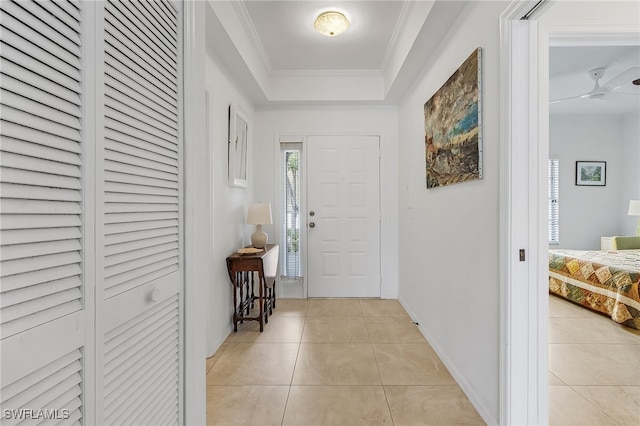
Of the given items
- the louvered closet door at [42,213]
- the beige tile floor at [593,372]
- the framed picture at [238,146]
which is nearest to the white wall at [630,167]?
the beige tile floor at [593,372]

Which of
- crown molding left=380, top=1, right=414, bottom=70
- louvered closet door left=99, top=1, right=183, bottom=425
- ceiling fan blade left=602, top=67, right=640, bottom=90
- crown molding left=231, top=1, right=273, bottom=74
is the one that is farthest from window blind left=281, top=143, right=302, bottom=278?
ceiling fan blade left=602, top=67, right=640, bottom=90

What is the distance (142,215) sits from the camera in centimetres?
94

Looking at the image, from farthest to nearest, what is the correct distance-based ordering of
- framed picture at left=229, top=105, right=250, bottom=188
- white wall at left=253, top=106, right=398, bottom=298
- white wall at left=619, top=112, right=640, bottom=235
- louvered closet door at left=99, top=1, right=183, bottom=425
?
white wall at left=619, top=112, right=640, bottom=235, white wall at left=253, top=106, right=398, bottom=298, framed picture at left=229, top=105, right=250, bottom=188, louvered closet door at left=99, top=1, right=183, bottom=425

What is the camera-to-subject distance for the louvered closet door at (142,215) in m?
0.82

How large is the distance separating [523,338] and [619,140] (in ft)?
19.2

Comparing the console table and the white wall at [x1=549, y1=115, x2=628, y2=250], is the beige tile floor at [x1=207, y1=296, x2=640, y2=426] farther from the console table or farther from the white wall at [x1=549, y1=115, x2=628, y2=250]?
the white wall at [x1=549, y1=115, x2=628, y2=250]

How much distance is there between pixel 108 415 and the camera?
798mm

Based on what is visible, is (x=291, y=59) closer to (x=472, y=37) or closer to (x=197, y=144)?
(x=472, y=37)

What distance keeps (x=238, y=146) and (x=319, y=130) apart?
117cm

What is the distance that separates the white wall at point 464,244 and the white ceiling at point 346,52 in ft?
0.73

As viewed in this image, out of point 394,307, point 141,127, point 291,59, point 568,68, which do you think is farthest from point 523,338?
point 568,68

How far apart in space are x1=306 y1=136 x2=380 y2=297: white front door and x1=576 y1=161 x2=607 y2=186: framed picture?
3939 millimetres

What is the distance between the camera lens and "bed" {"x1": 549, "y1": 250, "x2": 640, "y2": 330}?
9.53 ft

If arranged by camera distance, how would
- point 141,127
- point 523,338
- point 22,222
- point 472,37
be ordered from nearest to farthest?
point 22,222 < point 141,127 < point 523,338 < point 472,37
